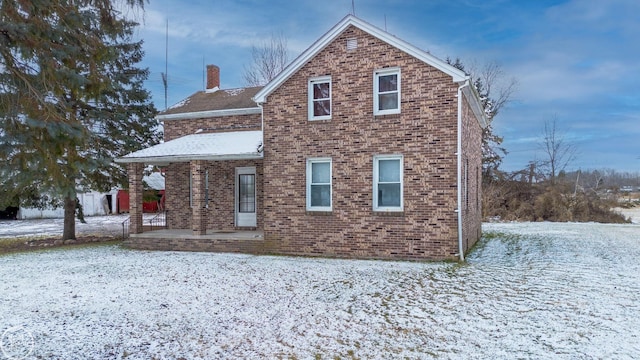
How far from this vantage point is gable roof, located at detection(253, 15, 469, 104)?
34.4 ft

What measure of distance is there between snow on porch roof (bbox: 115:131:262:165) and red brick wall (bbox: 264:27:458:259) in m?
0.87

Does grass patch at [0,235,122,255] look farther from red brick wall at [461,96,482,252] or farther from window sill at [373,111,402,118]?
red brick wall at [461,96,482,252]

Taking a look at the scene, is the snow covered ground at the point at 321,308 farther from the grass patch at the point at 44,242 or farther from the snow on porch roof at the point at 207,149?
the grass patch at the point at 44,242

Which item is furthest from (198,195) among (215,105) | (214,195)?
(215,105)

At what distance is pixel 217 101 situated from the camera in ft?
53.1

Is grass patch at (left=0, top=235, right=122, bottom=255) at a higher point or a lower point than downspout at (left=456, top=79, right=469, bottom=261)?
lower

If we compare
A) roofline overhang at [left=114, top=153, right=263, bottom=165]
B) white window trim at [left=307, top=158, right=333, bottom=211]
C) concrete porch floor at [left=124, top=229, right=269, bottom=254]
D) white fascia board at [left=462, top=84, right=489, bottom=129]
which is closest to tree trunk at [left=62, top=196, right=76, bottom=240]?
concrete porch floor at [left=124, top=229, right=269, bottom=254]

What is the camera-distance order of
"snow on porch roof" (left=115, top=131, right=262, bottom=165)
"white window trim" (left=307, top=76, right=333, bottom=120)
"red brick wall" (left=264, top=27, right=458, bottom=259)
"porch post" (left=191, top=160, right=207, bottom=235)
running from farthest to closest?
1. "porch post" (left=191, top=160, right=207, bottom=235)
2. "snow on porch roof" (left=115, top=131, right=262, bottom=165)
3. "white window trim" (left=307, top=76, right=333, bottom=120)
4. "red brick wall" (left=264, top=27, right=458, bottom=259)

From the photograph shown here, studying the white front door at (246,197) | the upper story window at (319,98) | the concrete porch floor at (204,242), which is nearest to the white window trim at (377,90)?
the upper story window at (319,98)

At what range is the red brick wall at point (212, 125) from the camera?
15.1 metres

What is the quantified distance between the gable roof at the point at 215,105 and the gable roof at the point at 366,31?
113 inches

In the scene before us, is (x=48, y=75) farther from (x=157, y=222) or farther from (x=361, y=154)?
(x=157, y=222)

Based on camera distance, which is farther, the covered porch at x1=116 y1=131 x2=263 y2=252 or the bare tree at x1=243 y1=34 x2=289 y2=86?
the bare tree at x1=243 y1=34 x2=289 y2=86

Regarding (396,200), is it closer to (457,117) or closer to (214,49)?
(457,117)
